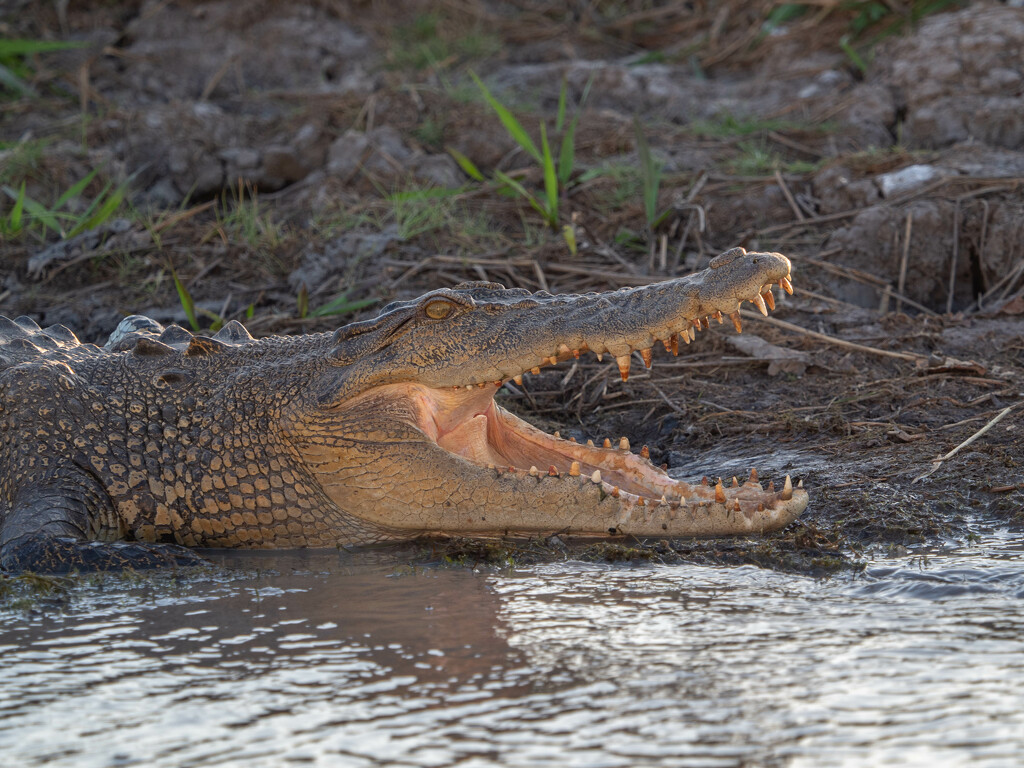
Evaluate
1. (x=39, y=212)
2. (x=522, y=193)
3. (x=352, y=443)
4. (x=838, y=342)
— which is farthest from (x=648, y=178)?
(x=39, y=212)

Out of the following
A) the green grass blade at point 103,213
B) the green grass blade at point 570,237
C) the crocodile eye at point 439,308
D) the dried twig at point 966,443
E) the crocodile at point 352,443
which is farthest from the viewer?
the green grass blade at point 103,213

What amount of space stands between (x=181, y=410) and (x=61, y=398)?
0.41 m

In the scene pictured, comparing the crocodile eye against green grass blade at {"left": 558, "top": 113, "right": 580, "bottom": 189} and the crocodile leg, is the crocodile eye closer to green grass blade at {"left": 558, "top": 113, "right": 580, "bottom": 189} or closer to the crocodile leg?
the crocodile leg

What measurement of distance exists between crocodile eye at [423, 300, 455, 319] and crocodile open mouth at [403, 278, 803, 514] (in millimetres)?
252

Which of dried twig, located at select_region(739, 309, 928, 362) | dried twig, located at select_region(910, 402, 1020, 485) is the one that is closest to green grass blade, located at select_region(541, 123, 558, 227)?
dried twig, located at select_region(739, 309, 928, 362)

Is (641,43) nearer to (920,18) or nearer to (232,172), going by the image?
(920,18)

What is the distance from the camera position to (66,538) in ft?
11.9

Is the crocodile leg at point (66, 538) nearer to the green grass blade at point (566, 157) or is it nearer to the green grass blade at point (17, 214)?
the green grass blade at point (17, 214)

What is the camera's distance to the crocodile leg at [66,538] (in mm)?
3545

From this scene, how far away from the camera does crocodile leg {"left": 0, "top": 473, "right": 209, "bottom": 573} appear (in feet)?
11.6

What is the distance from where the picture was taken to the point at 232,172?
7566 mm

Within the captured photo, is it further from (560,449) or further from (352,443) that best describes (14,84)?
(560,449)

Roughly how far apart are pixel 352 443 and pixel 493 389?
0.54m

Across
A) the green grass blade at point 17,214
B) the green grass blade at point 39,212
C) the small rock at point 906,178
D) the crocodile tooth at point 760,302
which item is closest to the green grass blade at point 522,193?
the small rock at point 906,178
